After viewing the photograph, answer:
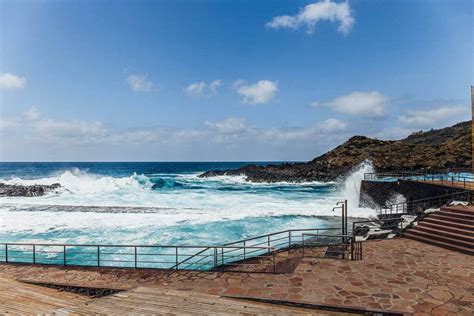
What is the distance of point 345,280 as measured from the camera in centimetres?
831

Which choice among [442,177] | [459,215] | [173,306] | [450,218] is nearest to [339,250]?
[450,218]

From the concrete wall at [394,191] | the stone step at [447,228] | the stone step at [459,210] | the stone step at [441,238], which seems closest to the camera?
the stone step at [441,238]

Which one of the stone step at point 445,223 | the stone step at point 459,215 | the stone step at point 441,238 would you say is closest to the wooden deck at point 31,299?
the stone step at point 441,238

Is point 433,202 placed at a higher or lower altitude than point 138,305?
higher

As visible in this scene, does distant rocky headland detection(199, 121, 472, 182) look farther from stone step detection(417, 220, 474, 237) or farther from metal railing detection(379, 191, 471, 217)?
stone step detection(417, 220, 474, 237)

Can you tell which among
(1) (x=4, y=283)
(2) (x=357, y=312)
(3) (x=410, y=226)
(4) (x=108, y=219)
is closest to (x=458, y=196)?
(3) (x=410, y=226)

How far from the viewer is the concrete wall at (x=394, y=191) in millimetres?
20852

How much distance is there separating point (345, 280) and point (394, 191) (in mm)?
20559

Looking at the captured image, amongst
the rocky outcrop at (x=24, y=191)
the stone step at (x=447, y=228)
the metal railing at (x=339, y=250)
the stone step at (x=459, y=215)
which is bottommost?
the rocky outcrop at (x=24, y=191)

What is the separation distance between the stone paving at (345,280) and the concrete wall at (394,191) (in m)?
11.5

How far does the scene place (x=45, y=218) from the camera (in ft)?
77.8

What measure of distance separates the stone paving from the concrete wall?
37.6 feet

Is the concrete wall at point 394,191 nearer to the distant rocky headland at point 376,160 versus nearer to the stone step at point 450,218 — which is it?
the stone step at point 450,218

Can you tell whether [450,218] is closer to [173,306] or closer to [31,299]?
[173,306]
